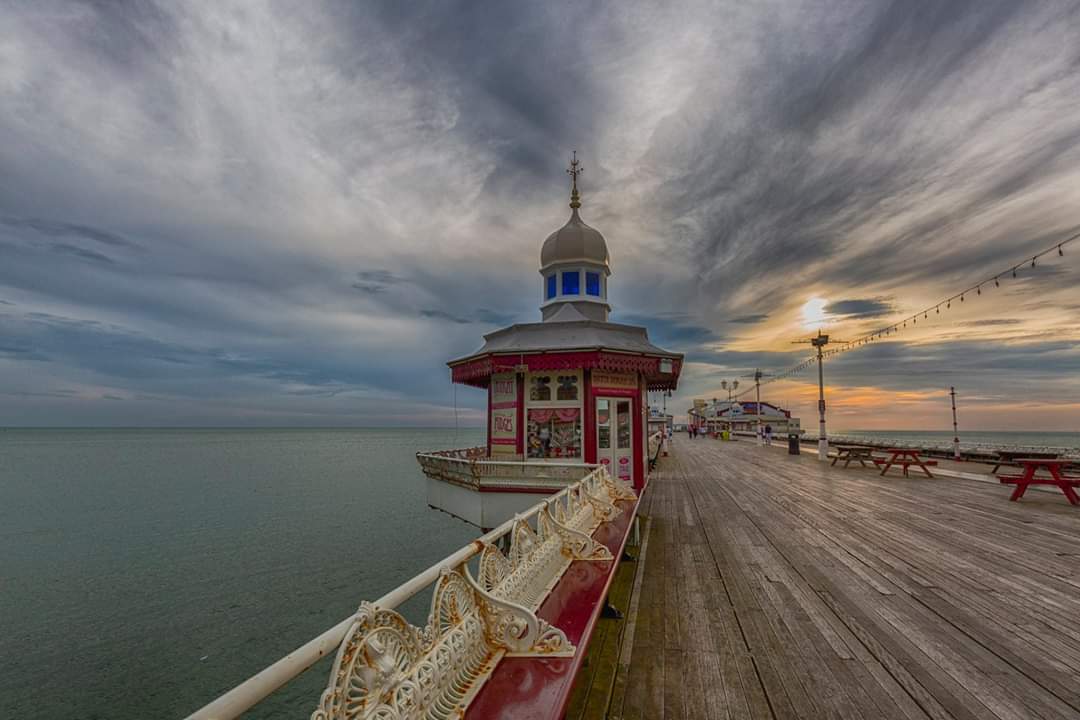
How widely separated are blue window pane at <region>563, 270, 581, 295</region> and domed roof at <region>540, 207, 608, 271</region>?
20.0 inches

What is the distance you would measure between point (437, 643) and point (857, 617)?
455 centimetres

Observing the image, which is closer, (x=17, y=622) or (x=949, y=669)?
(x=949, y=669)

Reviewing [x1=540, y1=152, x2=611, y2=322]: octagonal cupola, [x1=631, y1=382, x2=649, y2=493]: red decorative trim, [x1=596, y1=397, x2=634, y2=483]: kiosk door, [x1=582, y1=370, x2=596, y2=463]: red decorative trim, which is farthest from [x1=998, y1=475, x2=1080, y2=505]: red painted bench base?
[x1=540, y1=152, x2=611, y2=322]: octagonal cupola

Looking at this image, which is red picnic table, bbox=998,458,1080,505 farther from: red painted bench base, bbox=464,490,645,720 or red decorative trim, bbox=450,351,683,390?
red painted bench base, bbox=464,490,645,720

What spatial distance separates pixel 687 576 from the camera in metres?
6.24

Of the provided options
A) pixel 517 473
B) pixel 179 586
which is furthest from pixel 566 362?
pixel 179 586

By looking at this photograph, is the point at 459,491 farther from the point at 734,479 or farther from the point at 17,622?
the point at 17,622

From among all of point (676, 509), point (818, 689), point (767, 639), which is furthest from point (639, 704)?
point (676, 509)

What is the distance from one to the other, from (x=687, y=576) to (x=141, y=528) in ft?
94.2

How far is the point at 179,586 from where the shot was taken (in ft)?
49.1

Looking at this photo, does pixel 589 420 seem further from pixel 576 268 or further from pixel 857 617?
pixel 857 617

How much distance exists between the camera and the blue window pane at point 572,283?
17141 mm

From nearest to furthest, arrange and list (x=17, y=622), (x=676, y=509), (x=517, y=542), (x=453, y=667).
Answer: (x=453, y=667) → (x=517, y=542) → (x=676, y=509) → (x=17, y=622)

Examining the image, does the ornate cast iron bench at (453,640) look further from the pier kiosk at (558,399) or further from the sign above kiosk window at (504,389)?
the sign above kiosk window at (504,389)
